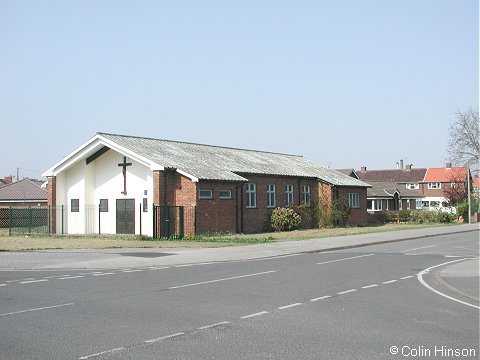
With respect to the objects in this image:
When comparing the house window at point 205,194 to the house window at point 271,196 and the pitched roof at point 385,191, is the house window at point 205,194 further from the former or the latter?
the pitched roof at point 385,191

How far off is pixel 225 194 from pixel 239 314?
24.5 metres

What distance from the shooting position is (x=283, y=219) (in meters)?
38.9

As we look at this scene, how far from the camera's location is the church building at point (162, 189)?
3275 cm

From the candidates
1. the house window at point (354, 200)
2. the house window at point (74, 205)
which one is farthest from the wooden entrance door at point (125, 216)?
the house window at point (354, 200)

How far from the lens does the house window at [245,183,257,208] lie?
124 ft

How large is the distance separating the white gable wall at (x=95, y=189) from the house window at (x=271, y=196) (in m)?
8.86

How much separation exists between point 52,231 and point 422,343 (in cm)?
3206

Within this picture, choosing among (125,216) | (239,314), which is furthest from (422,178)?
(239,314)

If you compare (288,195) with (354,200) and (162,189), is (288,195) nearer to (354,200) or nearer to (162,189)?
(354,200)

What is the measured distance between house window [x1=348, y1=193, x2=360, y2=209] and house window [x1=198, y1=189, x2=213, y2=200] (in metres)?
16.6

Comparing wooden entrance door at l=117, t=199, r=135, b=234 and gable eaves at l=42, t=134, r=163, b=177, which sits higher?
gable eaves at l=42, t=134, r=163, b=177

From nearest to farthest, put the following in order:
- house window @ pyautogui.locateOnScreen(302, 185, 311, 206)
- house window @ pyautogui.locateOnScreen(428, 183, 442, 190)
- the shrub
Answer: the shrub < house window @ pyautogui.locateOnScreen(302, 185, 311, 206) < house window @ pyautogui.locateOnScreen(428, 183, 442, 190)

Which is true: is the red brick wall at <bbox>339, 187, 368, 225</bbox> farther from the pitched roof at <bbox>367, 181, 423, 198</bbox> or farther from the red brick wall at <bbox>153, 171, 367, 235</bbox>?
the pitched roof at <bbox>367, 181, 423, 198</bbox>

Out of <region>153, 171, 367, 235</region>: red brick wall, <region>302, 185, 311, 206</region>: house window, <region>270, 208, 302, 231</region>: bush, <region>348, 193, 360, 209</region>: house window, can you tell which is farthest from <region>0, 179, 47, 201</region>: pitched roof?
<region>348, 193, 360, 209</region>: house window
